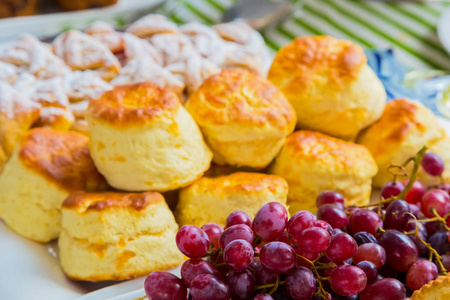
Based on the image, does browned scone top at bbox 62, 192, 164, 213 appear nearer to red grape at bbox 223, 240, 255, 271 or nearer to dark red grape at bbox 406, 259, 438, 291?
red grape at bbox 223, 240, 255, 271

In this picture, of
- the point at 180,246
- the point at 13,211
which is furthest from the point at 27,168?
the point at 180,246

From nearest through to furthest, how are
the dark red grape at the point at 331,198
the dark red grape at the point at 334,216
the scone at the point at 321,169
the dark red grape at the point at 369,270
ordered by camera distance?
the dark red grape at the point at 369,270
the dark red grape at the point at 334,216
the dark red grape at the point at 331,198
the scone at the point at 321,169

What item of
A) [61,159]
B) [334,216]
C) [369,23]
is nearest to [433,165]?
[334,216]

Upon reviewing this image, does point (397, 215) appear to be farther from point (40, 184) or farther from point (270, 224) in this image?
point (40, 184)

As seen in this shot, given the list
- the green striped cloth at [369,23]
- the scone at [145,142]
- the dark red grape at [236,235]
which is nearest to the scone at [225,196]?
the scone at [145,142]

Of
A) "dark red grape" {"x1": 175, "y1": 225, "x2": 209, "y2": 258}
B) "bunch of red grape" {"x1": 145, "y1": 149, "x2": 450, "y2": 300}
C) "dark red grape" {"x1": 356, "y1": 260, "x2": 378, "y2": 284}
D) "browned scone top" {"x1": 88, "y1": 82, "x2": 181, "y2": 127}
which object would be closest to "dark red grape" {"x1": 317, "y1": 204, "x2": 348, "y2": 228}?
"bunch of red grape" {"x1": 145, "y1": 149, "x2": 450, "y2": 300}

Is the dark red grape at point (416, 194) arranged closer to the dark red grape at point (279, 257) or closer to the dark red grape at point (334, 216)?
the dark red grape at point (334, 216)
